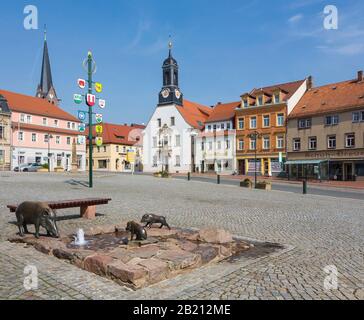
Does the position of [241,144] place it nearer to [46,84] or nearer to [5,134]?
[5,134]

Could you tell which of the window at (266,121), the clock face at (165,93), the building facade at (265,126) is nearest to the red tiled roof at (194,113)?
the clock face at (165,93)

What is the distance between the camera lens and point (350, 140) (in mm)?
39781

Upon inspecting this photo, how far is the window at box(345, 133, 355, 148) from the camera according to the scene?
39469 mm

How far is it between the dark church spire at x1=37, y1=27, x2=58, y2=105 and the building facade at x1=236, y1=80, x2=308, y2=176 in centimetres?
5033

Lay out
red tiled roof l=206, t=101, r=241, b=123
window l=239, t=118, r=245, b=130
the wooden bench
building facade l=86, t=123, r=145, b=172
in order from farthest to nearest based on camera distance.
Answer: building facade l=86, t=123, r=145, b=172, red tiled roof l=206, t=101, r=241, b=123, window l=239, t=118, r=245, b=130, the wooden bench

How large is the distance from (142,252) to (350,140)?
130 feet

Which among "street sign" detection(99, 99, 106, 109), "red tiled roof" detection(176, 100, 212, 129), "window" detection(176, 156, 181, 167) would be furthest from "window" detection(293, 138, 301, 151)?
"street sign" detection(99, 99, 106, 109)

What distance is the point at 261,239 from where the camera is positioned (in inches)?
313

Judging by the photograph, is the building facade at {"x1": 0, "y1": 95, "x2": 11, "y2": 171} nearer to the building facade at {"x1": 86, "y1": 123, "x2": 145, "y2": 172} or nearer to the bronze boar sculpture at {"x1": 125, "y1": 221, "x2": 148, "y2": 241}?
the building facade at {"x1": 86, "y1": 123, "x2": 145, "y2": 172}

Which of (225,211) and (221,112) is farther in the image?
(221,112)
